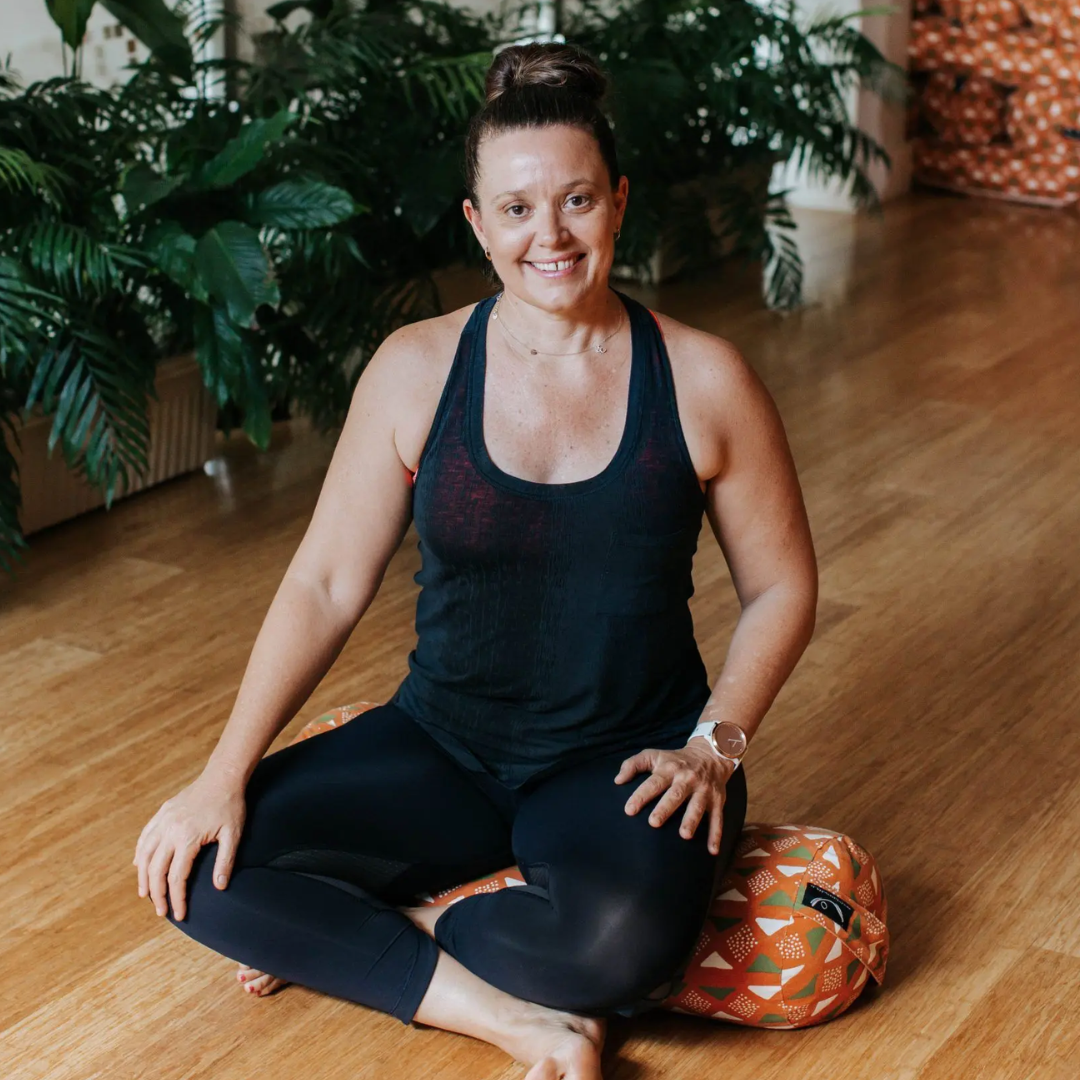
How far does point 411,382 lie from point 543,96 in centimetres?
32

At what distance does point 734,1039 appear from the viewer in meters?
1.70

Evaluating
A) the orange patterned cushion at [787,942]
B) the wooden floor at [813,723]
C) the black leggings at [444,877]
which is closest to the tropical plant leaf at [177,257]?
the wooden floor at [813,723]

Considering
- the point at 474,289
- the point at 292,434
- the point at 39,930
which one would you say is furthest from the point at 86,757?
the point at 474,289

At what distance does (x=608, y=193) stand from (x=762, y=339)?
2.93 metres

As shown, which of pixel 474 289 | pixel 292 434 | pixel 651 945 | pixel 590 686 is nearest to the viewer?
pixel 651 945

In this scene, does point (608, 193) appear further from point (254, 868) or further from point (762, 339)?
point (762, 339)

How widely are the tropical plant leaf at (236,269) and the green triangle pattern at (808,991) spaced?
64.5 inches

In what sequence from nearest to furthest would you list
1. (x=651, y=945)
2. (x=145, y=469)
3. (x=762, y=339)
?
(x=651, y=945) < (x=145, y=469) < (x=762, y=339)

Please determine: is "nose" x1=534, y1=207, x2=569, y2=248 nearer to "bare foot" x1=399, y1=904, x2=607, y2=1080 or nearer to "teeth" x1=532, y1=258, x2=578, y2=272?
"teeth" x1=532, y1=258, x2=578, y2=272

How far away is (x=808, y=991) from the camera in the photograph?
166 centimetres

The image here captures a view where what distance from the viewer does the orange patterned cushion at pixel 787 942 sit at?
1.66 meters

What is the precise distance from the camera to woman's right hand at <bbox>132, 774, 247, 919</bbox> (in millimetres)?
1611

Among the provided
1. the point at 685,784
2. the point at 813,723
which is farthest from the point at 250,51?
the point at 685,784

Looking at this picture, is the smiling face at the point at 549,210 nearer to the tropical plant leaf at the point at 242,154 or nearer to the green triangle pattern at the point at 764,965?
the green triangle pattern at the point at 764,965
